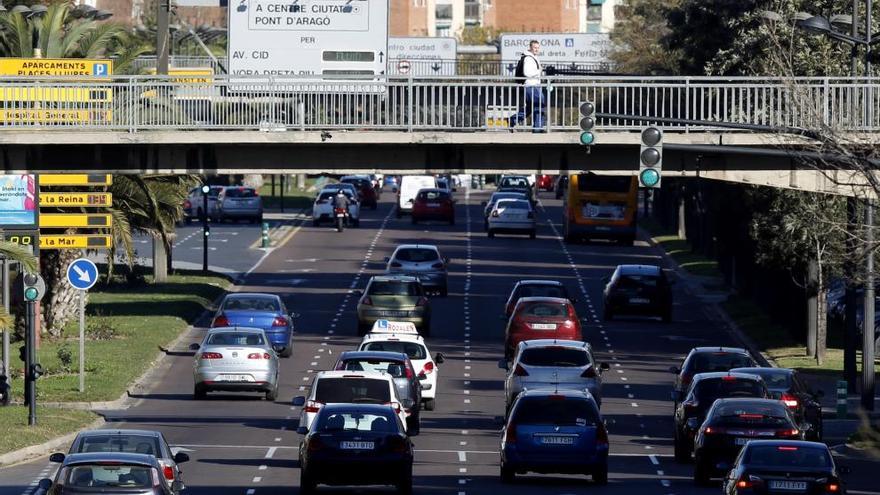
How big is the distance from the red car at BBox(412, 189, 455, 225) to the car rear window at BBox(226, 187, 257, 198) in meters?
8.03

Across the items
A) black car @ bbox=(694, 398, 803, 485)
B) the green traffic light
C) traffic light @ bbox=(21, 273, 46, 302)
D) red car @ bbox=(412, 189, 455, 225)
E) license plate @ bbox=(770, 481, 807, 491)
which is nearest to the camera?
license plate @ bbox=(770, 481, 807, 491)

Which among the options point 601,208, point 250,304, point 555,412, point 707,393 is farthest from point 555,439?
point 601,208

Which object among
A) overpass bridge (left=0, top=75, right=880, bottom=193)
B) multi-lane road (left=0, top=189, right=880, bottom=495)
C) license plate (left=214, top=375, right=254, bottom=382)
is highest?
overpass bridge (left=0, top=75, right=880, bottom=193)

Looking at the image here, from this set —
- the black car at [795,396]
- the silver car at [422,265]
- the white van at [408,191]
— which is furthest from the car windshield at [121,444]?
the white van at [408,191]

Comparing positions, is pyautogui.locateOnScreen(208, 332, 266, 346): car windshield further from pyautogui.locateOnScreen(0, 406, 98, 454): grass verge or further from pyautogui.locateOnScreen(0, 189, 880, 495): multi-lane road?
pyautogui.locateOnScreen(0, 406, 98, 454): grass verge

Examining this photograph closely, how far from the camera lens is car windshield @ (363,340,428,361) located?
35656mm

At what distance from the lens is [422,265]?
56.5 metres

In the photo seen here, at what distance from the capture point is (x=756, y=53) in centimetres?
4888

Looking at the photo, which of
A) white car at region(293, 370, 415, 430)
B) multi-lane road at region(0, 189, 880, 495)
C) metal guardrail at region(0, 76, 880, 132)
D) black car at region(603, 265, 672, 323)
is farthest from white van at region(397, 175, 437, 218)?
white car at region(293, 370, 415, 430)

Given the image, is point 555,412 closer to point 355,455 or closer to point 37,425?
point 355,455

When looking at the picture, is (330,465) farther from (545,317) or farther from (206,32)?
(206,32)

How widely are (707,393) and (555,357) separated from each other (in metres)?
5.67

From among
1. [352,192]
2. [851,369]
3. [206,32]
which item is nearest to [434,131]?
[851,369]

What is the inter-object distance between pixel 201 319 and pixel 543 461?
28.0 m
